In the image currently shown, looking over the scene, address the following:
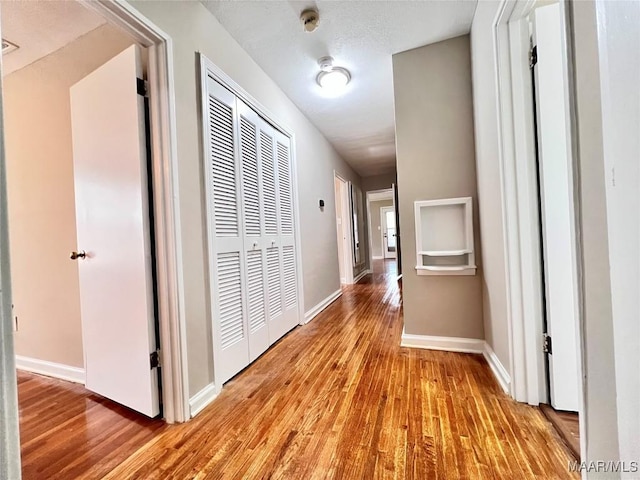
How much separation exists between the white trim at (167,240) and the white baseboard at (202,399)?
0.14ft

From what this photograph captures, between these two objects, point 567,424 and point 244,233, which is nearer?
point 567,424

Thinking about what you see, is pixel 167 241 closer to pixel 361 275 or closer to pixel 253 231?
pixel 253 231

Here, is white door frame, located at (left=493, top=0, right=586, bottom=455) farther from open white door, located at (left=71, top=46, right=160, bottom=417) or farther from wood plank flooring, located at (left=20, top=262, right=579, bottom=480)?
open white door, located at (left=71, top=46, right=160, bottom=417)

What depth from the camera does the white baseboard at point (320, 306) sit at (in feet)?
9.96

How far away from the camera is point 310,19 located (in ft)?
5.83

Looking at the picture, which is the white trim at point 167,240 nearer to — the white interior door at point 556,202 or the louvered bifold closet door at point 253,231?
the louvered bifold closet door at point 253,231

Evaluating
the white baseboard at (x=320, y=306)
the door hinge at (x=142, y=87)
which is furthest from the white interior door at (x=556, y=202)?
the white baseboard at (x=320, y=306)

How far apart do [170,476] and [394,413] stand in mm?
990

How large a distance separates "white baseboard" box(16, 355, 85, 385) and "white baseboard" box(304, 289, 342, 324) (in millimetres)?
1843

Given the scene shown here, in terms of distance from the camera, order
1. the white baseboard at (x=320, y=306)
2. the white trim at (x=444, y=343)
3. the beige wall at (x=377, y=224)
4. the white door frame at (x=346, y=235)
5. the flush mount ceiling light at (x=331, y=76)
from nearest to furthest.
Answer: the white trim at (x=444, y=343)
the flush mount ceiling light at (x=331, y=76)
the white baseboard at (x=320, y=306)
the white door frame at (x=346, y=235)
the beige wall at (x=377, y=224)

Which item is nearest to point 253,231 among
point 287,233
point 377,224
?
point 287,233

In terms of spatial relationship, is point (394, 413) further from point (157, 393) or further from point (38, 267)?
point (38, 267)

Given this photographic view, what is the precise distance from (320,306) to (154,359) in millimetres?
2216

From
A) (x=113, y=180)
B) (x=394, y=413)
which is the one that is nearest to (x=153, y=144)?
(x=113, y=180)
